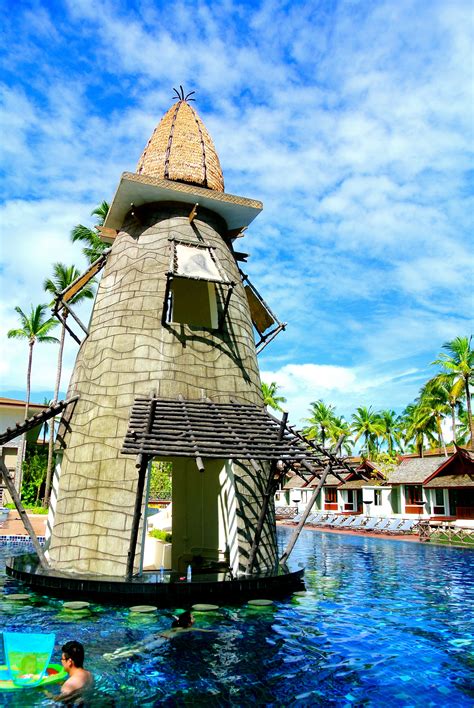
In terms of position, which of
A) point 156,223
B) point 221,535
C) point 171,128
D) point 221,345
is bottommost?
point 221,535

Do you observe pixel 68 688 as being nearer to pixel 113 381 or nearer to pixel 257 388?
pixel 113 381

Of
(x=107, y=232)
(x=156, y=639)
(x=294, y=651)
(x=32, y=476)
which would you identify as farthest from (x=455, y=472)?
(x=156, y=639)

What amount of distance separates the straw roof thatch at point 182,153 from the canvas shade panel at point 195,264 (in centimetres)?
278

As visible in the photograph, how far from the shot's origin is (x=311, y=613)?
1031 centimetres

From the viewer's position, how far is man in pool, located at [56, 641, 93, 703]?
19.8 feet

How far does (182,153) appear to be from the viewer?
1680cm

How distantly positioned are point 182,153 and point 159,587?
39.5 feet

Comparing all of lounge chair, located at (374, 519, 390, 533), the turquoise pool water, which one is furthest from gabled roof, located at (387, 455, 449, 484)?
the turquoise pool water

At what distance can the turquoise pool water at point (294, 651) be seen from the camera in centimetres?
653

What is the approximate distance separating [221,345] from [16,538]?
524 inches

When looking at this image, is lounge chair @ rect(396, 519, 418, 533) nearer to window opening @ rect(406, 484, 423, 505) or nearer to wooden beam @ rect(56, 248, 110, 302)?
window opening @ rect(406, 484, 423, 505)

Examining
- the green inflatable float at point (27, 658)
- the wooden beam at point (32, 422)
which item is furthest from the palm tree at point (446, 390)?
the green inflatable float at point (27, 658)

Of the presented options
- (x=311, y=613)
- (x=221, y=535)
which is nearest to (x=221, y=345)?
(x=221, y=535)

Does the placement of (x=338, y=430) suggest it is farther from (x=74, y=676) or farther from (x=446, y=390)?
(x=74, y=676)
